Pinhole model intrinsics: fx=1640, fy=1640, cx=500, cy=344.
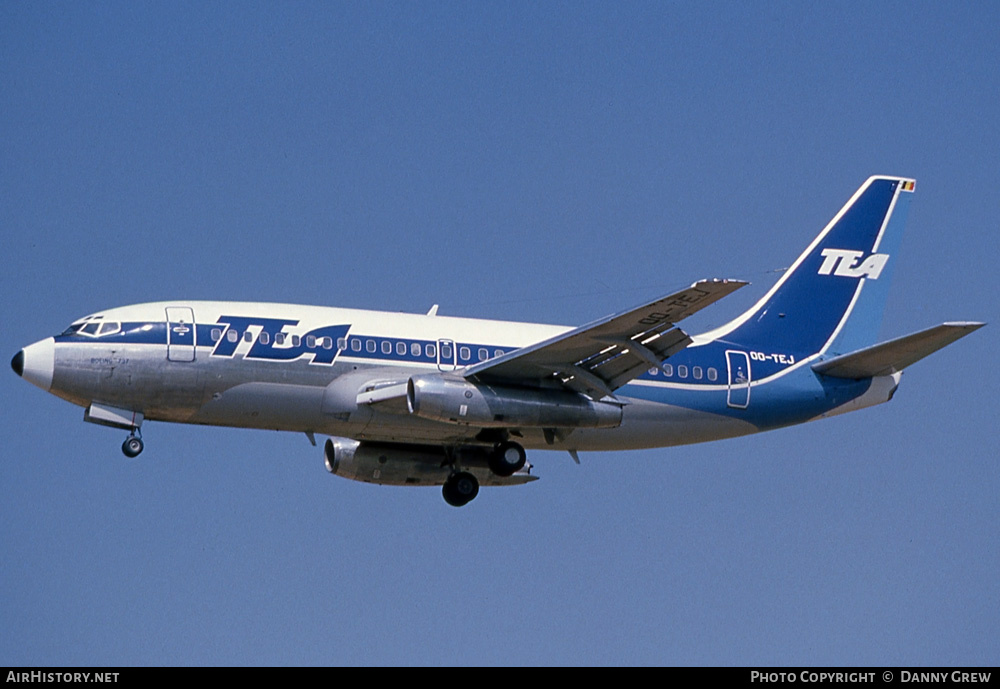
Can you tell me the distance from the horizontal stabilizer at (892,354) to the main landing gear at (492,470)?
9.00 meters

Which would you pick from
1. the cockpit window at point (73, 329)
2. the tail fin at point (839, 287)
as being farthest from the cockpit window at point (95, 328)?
the tail fin at point (839, 287)

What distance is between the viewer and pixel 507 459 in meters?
41.3

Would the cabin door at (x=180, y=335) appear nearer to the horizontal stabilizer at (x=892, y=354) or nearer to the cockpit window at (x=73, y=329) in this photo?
the cockpit window at (x=73, y=329)

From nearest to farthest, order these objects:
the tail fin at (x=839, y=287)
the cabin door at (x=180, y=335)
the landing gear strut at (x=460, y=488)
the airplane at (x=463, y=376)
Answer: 1. the airplane at (x=463, y=376)
2. the cabin door at (x=180, y=335)
3. the landing gear strut at (x=460, y=488)
4. the tail fin at (x=839, y=287)

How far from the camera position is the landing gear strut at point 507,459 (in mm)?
41312

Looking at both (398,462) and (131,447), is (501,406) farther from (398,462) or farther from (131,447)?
(131,447)

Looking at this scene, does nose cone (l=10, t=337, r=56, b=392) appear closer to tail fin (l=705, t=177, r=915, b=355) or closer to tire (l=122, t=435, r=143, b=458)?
tire (l=122, t=435, r=143, b=458)

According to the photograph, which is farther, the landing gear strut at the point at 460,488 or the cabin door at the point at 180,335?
the landing gear strut at the point at 460,488

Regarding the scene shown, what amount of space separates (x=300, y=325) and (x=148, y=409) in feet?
13.6

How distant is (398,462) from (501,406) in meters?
5.49

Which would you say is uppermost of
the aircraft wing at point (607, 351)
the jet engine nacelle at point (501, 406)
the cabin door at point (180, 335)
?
the cabin door at point (180, 335)

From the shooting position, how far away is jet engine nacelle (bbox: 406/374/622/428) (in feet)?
127

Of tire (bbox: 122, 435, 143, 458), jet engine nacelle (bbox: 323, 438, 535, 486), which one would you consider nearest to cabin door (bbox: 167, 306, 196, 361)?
tire (bbox: 122, 435, 143, 458)

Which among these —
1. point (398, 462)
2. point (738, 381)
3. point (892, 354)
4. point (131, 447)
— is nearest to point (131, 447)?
point (131, 447)
